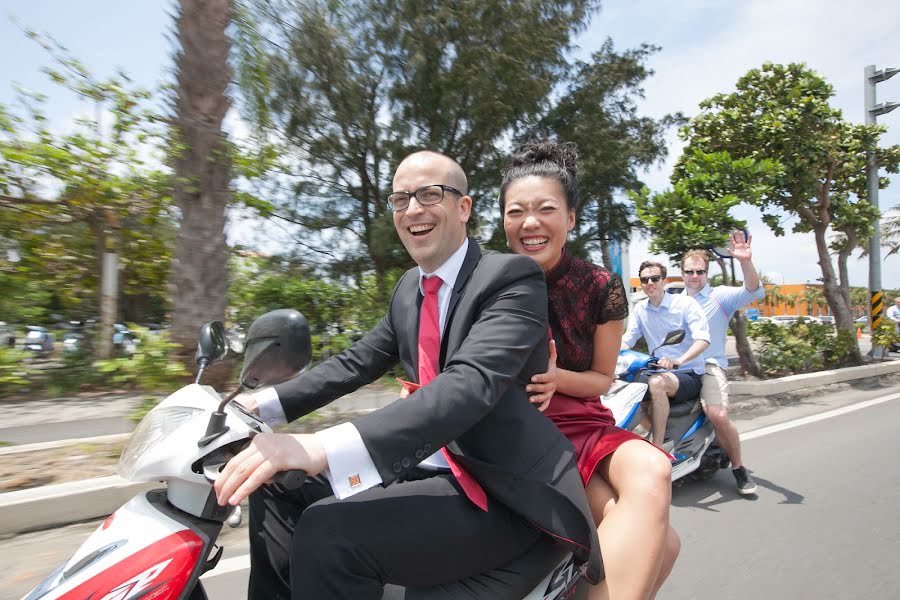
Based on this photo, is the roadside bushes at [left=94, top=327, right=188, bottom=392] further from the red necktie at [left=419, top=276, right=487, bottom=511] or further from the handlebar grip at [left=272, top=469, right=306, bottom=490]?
the handlebar grip at [left=272, top=469, right=306, bottom=490]

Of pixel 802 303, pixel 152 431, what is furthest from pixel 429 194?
pixel 802 303

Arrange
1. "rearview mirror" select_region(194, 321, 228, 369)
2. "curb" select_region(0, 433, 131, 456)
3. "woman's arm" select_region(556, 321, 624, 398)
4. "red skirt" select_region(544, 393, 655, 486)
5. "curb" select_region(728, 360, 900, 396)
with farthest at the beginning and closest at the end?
"curb" select_region(728, 360, 900, 396) → "curb" select_region(0, 433, 131, 456) → "woman's arm" select_region(556, 321, 624, 398) → "red skirt" select_region(544, 393, 655, 486) → "rearview mirror" select_region(194, 321, 228, 369)

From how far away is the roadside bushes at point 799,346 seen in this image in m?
10.3

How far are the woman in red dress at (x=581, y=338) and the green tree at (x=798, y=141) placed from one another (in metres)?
7.71

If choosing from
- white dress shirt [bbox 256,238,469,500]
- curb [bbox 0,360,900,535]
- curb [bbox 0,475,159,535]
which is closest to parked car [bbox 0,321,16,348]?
curb [bbox 0,360,900,535]

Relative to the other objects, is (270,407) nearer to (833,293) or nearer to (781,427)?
(781,427)

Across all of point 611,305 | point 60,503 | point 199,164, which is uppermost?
point 199,164

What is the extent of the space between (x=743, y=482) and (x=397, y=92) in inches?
367

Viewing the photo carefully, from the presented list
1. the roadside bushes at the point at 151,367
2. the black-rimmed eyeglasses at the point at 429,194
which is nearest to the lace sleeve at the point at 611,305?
the black-rimmed eyeglasses at the point at 429,194

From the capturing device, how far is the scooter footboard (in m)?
1.17

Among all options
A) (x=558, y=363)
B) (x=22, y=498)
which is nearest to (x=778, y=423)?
(x=558, y=363)

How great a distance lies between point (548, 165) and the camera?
7.00ft

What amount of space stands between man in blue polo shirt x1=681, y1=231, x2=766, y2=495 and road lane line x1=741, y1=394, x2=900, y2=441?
1.41 m

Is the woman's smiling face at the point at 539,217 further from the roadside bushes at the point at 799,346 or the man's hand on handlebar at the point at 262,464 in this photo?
the roadside bushes at the point at 799,346
